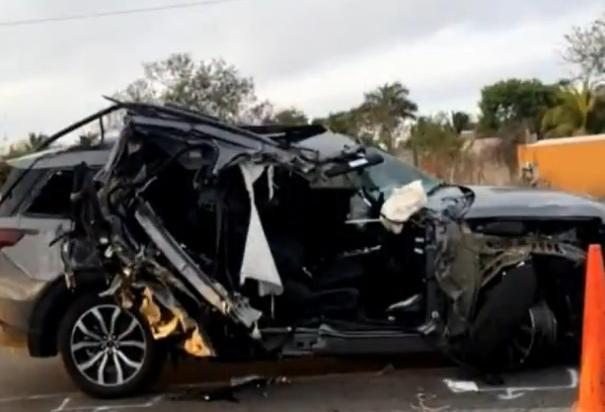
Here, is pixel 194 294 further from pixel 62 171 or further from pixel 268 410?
pixel 62 171

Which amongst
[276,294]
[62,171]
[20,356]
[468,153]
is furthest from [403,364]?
[468,153]

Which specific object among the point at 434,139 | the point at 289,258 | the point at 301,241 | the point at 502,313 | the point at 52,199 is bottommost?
the point at 502,313

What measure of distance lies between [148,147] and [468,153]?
25.0 m

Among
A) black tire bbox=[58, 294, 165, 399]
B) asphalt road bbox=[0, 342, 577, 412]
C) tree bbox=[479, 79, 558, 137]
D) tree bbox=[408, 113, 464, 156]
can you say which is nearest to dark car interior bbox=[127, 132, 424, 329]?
asphalt road bbox=[0, 342, 577, 412]

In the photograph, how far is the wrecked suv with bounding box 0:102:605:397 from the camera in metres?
7.12

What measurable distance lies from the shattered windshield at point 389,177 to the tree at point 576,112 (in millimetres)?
28975

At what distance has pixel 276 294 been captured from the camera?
720cm

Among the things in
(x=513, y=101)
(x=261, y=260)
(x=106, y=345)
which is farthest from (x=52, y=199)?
(x=513, y=101)

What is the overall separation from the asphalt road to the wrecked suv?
0.23 meters

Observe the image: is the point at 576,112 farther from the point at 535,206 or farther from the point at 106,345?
the point at 106,345

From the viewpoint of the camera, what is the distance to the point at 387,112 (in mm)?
40688

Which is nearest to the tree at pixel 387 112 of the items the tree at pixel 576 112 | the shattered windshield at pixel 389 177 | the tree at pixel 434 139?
the tree at pixel 434 139

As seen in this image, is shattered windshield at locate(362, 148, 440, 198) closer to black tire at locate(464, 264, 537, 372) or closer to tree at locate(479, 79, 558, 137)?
black tire at locate(464, 264, 537, 372)

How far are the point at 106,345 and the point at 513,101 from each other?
152 feet
